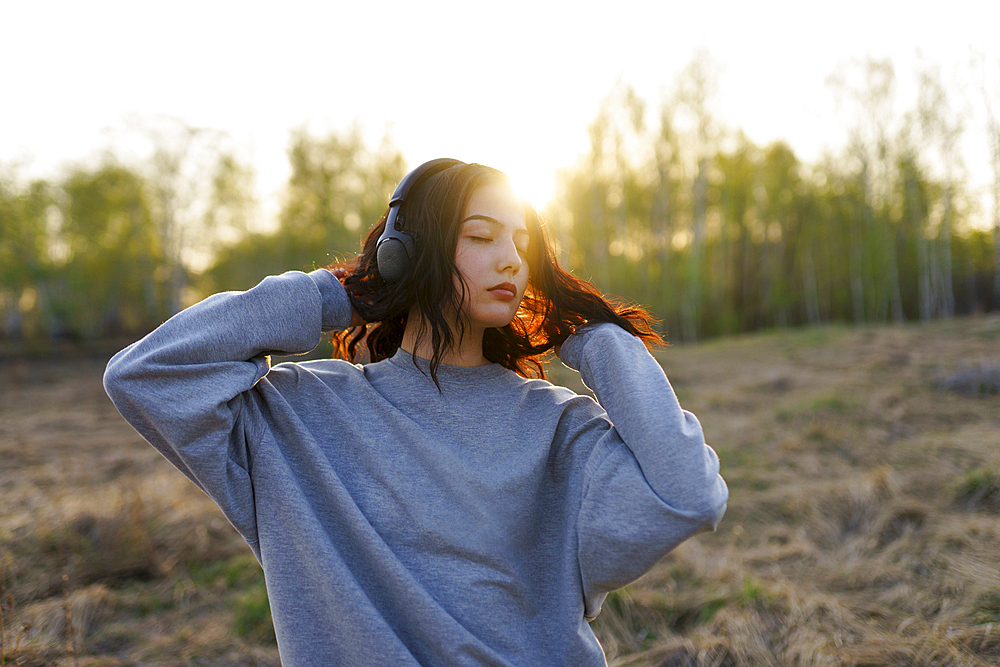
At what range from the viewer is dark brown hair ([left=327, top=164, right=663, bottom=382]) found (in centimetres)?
132

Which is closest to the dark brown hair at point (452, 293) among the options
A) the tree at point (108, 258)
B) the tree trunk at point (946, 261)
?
the tree at point (108, 258)

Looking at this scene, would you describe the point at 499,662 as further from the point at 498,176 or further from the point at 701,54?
the point at 701,54

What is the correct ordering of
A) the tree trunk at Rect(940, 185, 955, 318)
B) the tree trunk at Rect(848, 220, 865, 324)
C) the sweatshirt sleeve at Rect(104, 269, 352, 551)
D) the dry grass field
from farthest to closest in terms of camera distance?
the tree trunk at Rect(848, 220, 865, 324)
the tree trunk at Rect(940, 185, 955, 318)
the dry grass field
the sweatshirt sleeve at Rect(104, 269, 352, 551)

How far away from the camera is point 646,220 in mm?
23297

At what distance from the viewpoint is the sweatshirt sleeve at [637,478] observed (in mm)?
1077

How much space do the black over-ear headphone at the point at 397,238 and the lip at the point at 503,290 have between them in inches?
8.5

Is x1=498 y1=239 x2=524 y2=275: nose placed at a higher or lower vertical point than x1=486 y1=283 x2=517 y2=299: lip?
higher

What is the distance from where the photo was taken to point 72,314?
2266cm

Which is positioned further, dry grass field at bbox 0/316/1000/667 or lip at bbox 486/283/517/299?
dry grass field at bbox 0/316/1000/667

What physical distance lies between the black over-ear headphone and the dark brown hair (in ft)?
0.05

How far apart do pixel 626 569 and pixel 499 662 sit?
328mm

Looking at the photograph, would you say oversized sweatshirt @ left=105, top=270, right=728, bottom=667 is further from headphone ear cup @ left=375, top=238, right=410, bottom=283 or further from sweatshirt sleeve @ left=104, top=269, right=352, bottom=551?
headphone ear cup @ left=375, top=238, right=410, bottom=283

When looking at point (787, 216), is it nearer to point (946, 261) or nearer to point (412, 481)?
point (946, 261)

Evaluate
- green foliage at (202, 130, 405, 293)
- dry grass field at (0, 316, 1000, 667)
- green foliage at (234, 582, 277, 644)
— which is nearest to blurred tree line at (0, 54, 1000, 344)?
green foliage at (202, 130, 405, 293)
